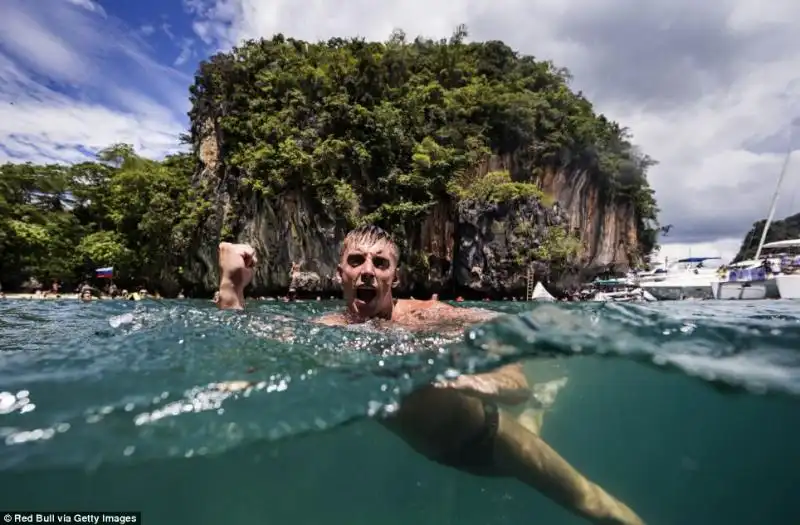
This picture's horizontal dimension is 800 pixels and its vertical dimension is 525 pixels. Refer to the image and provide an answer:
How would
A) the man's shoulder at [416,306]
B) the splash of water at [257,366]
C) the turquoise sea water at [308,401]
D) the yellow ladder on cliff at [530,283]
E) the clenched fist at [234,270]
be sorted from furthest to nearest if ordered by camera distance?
1. the yellow ladder on cliff at [530,283]
2. the man's shoulder at [416,306]
3. the clenched fist at [234,270]
4. the turquoise sea water at [308,401]
5. the splash of water at [257,366]

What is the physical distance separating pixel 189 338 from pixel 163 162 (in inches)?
1662

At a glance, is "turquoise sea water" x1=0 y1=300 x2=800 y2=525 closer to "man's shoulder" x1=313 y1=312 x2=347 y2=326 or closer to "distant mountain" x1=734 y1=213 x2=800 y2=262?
"man's shoulder" x1=313 y1=312 x2=347 y2=326

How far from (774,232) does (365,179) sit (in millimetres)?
80977

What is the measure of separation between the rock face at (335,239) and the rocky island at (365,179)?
95 millimetres

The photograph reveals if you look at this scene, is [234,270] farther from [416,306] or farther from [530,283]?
[530,283]

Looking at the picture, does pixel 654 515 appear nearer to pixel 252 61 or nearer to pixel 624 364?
pixel 624 364

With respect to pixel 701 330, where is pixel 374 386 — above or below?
below

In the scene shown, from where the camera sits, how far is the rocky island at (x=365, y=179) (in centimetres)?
2872

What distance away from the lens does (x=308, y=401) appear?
13.2 ft

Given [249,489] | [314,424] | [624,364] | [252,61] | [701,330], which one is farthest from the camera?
[252,61]

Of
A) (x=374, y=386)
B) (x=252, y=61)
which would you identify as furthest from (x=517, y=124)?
(x=374, y=386)

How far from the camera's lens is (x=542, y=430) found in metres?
6.67

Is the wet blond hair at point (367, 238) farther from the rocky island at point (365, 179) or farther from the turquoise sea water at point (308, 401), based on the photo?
the rocky island at point (365, 179)

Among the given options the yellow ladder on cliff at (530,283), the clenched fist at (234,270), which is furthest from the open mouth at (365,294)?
the yellow ladder on cliff at (530,283)
